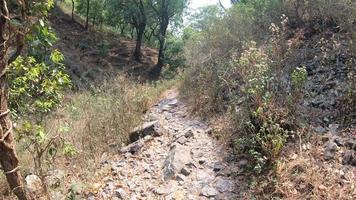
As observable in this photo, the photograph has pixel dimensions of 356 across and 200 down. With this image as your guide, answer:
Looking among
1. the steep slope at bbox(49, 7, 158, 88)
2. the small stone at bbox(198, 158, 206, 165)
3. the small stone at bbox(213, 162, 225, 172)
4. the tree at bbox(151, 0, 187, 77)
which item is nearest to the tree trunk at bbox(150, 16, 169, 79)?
the tree at bbox(151, 0, 187, 77)

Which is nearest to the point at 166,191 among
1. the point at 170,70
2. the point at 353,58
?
the point at 353,58

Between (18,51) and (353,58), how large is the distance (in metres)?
4.25

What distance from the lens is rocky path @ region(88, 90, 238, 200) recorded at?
3.99 metres

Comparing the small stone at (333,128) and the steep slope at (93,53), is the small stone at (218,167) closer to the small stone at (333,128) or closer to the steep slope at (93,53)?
the small stone at (333,128)

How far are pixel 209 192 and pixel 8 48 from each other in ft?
8.31

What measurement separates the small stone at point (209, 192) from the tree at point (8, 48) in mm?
1875

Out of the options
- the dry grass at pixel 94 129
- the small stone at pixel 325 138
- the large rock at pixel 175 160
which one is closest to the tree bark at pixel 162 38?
the dry grass at pixel 94 129

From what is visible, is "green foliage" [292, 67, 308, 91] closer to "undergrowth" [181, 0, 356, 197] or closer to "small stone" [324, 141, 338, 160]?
"undergrowth" [181, 0, 356, 197]

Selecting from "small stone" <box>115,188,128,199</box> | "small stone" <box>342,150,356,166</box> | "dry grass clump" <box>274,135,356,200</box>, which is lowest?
"small stone" <box>115,188,128,199</box>

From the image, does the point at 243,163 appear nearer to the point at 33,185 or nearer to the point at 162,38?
the point at 33,185

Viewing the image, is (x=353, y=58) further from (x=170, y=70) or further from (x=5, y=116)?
(x=170, y=70)

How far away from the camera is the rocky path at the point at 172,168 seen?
3.99m

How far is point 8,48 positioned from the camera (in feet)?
9.04

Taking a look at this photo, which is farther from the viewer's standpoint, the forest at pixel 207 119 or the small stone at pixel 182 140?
the small stone at pixel 182 140
